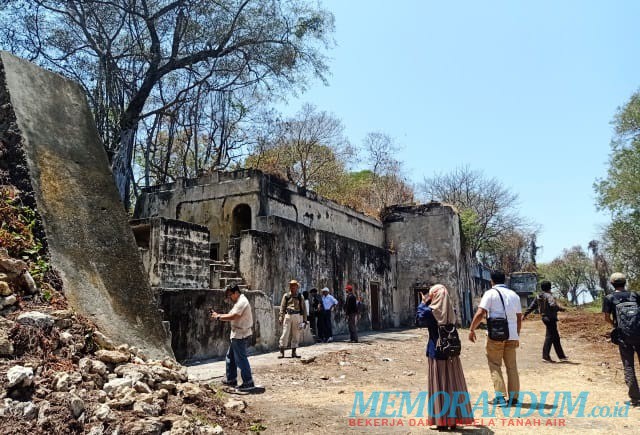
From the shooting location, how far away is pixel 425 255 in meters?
21.8

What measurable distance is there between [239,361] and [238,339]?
296 millimetres

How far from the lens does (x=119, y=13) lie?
17.4m

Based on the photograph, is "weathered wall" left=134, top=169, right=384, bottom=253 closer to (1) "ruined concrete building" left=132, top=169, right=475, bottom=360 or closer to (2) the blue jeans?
(1) "ruined concrete building" left=132, top=169, right=475, bottom=360

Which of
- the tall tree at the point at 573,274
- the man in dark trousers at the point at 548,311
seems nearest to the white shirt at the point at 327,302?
the man in dark trousers at the point at 548,311

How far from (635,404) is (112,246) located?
6693 millimetres

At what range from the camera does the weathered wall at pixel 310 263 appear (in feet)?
41.3

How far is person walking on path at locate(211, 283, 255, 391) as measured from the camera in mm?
6441

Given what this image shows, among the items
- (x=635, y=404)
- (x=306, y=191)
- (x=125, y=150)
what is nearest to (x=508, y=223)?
(x=306, y=191)

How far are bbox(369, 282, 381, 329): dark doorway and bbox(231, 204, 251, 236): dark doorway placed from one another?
6225mm

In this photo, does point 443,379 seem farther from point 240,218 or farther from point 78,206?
point 240,218

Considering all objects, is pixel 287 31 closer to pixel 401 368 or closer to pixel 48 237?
pixel 401 368

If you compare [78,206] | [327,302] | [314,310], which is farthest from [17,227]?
[314,310]

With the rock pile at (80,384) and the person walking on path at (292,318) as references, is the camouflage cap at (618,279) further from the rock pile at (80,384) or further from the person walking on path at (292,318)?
the person walking on path at (292,318)

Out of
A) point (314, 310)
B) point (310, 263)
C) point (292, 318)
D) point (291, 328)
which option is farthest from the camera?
point (310, 263)
